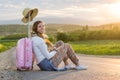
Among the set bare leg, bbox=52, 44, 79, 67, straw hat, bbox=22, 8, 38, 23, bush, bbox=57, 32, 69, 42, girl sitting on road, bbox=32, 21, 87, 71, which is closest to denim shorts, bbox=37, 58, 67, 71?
girl sitting on road, bbox=32, 21, 87, 71

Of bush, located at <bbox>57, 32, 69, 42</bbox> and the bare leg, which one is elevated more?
the bare leg

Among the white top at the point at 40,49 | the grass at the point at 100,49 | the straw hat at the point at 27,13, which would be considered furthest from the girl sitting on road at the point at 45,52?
the grass at the point at 100,49

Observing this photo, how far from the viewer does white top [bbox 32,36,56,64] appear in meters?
13.4

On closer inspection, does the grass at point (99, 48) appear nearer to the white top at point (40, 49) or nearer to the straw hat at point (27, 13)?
the straw hat at point (27, 13)

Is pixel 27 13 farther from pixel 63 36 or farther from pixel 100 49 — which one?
pixel 63 36

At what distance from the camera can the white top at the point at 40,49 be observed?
13.4 m

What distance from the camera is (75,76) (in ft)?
40.3

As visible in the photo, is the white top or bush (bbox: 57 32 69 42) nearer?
the white top

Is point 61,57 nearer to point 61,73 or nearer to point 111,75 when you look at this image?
point 61,73

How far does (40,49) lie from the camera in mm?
13539

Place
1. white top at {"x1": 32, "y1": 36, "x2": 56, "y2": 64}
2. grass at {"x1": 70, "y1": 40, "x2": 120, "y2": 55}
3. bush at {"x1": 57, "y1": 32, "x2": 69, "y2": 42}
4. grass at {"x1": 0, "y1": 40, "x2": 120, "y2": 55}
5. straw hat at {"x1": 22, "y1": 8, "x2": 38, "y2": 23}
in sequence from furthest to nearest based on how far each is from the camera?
1. bush at {"x1": 57, "y1": 32, "x2": 69, "y2": 42}
2. grass at {"x1": 0, "y1": 40, "x2": 120, "y2": 55}
3. grass at {"x1": 70, "y1": 40, "x2": 120, "y2": 55}
4. straw hat at {"x1": 22, "y1": 8, "x2": 38, "y2": 23}
5. white top at {"x1": 32, "y1": 36, "x2": 56, "y2": 64}

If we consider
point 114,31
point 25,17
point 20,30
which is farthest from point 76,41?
point 25,17

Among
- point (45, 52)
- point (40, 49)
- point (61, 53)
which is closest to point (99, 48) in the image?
point (61, 53)

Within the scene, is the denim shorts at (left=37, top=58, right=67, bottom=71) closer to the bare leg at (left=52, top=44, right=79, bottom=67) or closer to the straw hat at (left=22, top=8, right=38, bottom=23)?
the bare leg at (left=52, top=44, right=79, bottom=67)
